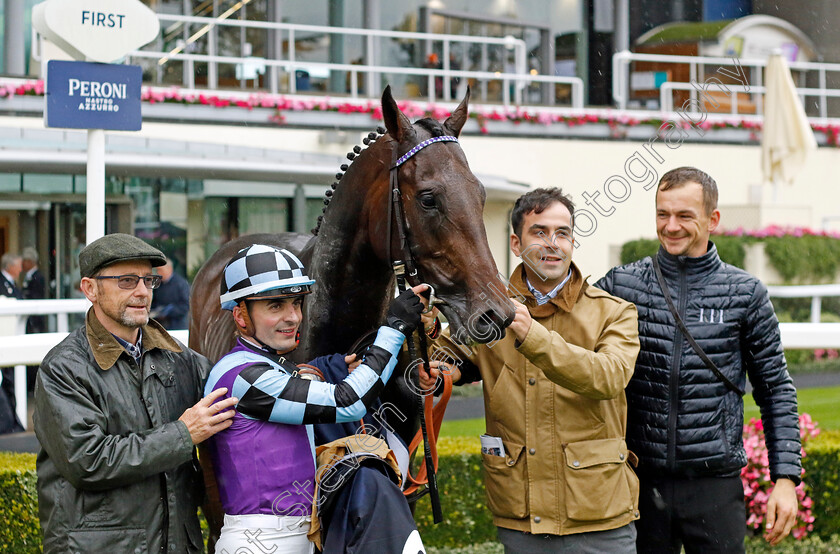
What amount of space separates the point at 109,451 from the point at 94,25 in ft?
8.00

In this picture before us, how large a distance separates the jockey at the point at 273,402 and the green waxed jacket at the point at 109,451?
0.48 feet

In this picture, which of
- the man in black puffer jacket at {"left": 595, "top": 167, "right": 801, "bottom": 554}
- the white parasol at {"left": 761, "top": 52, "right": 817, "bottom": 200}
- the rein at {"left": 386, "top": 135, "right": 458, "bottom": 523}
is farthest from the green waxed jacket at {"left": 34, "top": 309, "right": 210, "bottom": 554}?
the white parasol at {"left": 761, "top": 52, "right": 817, "bottom": 200}

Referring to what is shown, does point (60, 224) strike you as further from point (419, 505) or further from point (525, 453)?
point (525, 453)

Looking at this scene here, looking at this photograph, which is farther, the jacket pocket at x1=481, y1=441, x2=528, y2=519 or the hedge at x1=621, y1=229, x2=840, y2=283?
the hedge at x1=621, y1=229, x2=840, y2=283

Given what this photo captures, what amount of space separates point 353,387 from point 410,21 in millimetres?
14347

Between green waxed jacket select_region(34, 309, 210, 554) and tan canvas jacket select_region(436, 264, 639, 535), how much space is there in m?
0.90

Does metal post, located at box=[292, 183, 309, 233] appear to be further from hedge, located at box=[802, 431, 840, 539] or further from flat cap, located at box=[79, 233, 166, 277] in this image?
flat cap, located at box=[79, 233, 166, 277]

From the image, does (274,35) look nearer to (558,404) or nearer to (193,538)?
(558,404)

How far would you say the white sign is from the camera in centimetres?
393

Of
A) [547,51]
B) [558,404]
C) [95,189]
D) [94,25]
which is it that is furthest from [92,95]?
[547,51]

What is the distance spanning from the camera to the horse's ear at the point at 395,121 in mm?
2525

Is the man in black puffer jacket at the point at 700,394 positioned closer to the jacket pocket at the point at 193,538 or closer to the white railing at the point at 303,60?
Result: the jacket pocket at the point at 193,538

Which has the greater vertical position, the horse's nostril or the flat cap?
the flat cap

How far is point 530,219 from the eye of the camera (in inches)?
106
